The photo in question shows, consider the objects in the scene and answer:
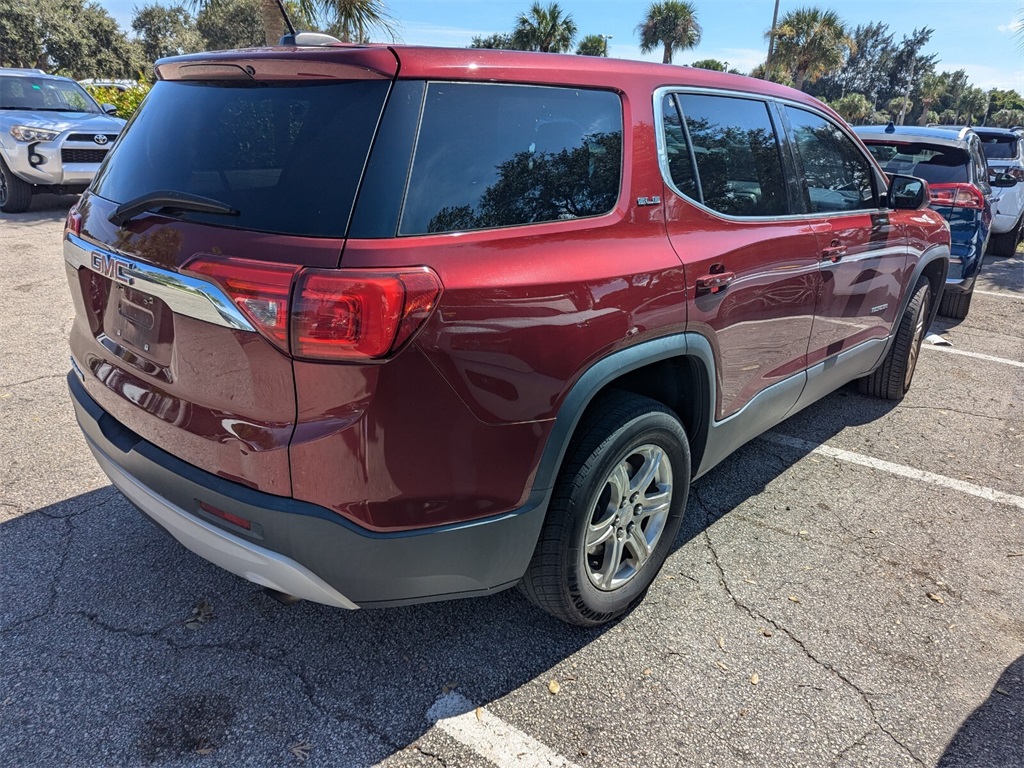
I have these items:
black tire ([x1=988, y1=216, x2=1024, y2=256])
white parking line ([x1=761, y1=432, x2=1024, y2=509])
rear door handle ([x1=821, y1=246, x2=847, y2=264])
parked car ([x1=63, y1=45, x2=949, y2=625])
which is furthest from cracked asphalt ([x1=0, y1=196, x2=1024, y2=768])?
black tire ([x1=988, y1=216, x2=1024, y2=256])

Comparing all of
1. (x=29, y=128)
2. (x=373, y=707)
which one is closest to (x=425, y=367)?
(x=373, y=707)

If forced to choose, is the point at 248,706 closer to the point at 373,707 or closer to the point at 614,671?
the point at 373,707

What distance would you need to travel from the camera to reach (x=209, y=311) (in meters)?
1.83

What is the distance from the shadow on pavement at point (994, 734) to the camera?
6.98ft

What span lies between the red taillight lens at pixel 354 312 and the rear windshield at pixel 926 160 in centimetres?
674

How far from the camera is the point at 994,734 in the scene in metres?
2.22

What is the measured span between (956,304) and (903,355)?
3.17 metres

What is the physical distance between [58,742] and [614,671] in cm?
169

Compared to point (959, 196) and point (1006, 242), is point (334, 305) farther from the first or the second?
point (1006, 242)

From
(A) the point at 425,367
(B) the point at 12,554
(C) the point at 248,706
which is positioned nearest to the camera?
(A) the point at 425,367

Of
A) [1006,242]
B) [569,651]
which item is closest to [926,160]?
[1006,242]

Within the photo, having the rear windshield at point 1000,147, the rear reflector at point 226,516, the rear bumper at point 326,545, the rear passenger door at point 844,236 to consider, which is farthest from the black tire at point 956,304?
the rear reflector at point 226,516

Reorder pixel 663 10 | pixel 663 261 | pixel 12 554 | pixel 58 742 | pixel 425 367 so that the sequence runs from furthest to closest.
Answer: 1. pixel 663 10
2. pixel 12 554
3. pixel 663 261
4. pixel 58 742
5. pixel 425 367

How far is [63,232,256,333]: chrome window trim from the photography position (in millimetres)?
1785
